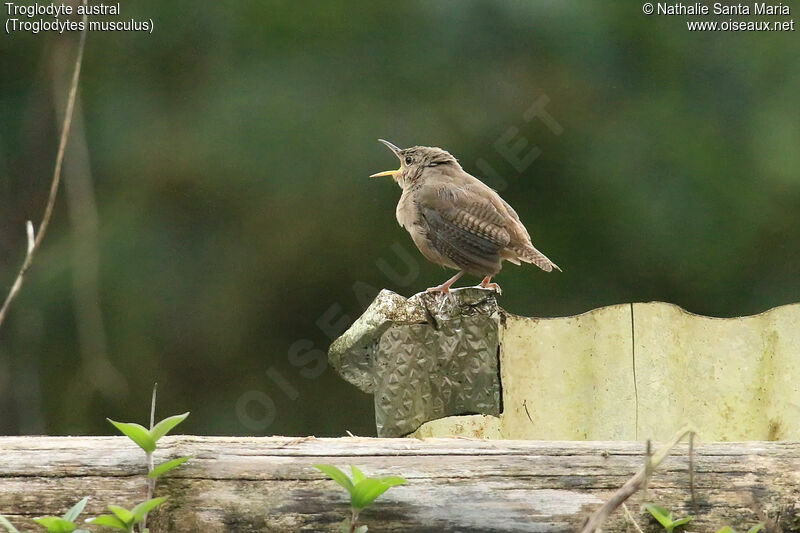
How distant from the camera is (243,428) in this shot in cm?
509

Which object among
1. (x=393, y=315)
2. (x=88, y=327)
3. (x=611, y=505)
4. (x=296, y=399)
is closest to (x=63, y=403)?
(x=88, y=327)

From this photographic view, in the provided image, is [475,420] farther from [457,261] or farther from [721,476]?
[457,261]

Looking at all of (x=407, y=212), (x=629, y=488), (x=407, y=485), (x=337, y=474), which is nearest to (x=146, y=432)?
(x=337, y=474)

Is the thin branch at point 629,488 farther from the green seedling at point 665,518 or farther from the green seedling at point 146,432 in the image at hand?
the green seedling at point 146,432

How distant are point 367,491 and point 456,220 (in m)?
1.78

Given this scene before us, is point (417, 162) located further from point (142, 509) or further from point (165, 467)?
point (142, 509)

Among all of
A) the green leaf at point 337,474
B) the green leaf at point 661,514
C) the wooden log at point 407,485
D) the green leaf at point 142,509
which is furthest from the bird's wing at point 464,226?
the green leaf at point 142,509

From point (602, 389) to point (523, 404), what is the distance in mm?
142

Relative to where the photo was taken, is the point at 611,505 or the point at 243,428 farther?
the point at 243,428

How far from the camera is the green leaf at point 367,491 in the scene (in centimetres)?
131

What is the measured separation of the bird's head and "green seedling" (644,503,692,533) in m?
1.91

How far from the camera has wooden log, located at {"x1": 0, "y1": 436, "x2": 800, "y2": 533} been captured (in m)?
1.44

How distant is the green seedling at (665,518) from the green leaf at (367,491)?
354 mm

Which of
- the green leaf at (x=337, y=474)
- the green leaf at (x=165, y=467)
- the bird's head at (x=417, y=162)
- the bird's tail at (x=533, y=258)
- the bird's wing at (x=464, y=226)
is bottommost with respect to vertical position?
the green leaf at (x=337, y=474)
